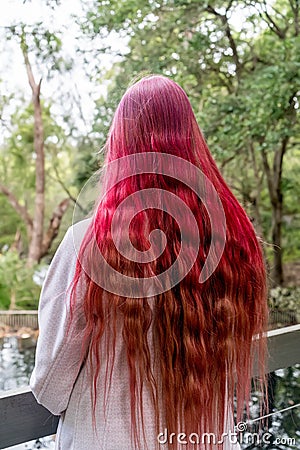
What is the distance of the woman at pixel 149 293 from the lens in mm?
730

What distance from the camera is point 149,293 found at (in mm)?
737

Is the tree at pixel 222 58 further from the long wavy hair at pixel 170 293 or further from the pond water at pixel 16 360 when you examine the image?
the long wavy hair at pixel 170 293

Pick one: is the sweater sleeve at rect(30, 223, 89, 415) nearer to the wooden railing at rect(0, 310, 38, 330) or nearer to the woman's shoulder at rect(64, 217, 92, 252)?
the woman's shoulder at rect(64, 217, 92, 252)

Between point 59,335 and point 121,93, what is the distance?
294 centimetres

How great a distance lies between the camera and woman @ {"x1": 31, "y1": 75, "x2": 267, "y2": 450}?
730mm

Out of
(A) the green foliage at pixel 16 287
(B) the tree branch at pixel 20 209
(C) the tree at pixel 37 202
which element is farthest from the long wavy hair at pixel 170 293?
(B) the tree branch at pixel 20 209

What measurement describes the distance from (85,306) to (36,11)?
5.03 meters

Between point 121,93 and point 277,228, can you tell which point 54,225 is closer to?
point 277,228

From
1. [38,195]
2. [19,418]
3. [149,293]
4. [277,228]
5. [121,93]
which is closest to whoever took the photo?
[149,293]

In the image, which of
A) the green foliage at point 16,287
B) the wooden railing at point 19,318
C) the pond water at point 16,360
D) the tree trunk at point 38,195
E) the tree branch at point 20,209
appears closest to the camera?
the pond water at point 16,360

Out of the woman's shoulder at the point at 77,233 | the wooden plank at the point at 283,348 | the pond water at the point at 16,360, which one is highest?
the woman's shoulder at the point at 77,233

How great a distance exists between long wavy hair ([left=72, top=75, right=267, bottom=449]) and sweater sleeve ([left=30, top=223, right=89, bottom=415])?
0.02 meters

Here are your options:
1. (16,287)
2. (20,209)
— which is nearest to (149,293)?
(16,287)

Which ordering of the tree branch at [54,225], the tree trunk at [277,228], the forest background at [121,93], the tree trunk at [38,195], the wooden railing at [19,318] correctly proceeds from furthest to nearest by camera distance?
the tree branch at [54,225] < the tree trunk at [38,195] < the tree trunk at [277,228] < the wooden railing at [19,318] < the forest background at [121,93]
